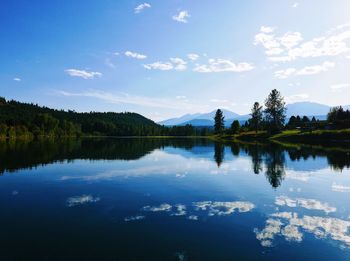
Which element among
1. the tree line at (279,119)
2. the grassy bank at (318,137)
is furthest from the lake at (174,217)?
the tree line at (279,119)

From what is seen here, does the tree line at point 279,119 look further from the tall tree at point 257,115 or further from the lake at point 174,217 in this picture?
the lake at point 174,217

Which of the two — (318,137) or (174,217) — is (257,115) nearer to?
(318,137)

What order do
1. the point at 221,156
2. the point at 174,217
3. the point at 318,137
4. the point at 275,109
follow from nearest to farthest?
the point at 174,217
the point at 221,156
the point at 318,137
the point at 275,109

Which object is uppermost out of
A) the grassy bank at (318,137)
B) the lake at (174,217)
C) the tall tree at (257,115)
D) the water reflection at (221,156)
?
the tall tree at (257,115)

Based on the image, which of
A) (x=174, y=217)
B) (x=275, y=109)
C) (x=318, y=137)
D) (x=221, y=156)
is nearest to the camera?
(x=174, y=217)

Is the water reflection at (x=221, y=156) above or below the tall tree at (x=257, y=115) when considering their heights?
below

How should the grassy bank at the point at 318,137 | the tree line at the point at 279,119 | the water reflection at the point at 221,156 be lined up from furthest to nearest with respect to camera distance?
the tree line at the point at 279,119 → the grassy bank at the point at 318,137 → the water reflection at the point at 221,156

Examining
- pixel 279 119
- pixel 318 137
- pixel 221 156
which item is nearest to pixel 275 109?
pixel 279 119

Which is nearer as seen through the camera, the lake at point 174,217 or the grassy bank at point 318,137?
the lake at point 174,217

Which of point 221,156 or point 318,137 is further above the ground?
point 318,137

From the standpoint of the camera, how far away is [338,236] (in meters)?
19.4

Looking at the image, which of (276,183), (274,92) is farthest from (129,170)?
(274,92)

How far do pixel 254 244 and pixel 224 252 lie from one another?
89.4 inches

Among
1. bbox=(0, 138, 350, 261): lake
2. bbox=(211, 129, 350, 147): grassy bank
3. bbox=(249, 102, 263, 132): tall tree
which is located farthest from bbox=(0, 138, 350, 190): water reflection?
bbox=(249, 102, 263, 132): tall tree
